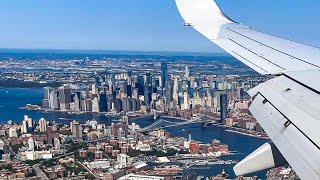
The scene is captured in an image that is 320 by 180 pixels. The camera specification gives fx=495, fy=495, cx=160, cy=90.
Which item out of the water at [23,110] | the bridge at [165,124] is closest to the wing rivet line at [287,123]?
the bridge at [165,124]

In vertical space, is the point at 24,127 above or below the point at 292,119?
below

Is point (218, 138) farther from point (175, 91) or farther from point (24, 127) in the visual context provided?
point (175, 91)

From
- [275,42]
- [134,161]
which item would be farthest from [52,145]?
[275,42]

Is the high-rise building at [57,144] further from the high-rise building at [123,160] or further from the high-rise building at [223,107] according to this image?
the high-rise building at [223,107]

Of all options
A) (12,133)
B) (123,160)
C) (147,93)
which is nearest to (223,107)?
(147,93)

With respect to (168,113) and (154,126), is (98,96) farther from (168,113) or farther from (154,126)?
(154,126)

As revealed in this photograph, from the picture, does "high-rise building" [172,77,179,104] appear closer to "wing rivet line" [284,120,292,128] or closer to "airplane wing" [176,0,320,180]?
"airplane wing" [176,0,320,180]
